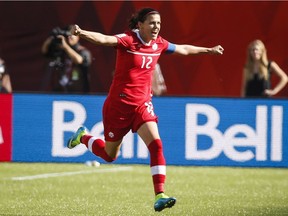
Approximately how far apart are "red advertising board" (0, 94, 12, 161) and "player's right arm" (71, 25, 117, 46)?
19.2 feet

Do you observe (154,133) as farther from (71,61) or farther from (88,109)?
(71,61)

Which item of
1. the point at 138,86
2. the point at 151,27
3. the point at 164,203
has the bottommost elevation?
the point at 164,203

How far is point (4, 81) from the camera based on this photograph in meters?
16.8

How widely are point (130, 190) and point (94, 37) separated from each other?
11.4 ft

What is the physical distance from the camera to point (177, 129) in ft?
48.0

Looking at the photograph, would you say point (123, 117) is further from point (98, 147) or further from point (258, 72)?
point (258, 72)

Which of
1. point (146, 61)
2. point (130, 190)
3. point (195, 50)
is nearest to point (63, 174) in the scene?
point (130, 190)

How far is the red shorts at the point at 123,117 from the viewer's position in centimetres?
942

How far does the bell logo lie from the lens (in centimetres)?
1448

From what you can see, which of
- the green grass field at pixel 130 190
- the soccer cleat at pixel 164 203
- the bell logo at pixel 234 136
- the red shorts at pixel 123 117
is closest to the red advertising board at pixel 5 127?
the green grass field at pixel 130 190

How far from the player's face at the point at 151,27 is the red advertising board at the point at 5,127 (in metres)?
5.70

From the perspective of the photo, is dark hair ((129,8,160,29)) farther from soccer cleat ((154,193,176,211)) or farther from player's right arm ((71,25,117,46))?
soccer cleat ((154,193,176,211))

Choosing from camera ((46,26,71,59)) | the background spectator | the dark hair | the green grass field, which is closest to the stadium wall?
the green grass field

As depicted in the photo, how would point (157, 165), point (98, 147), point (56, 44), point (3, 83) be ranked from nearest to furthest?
point (157, 165)
point (98, 147)
point (56, 44)
point (3, 83)
